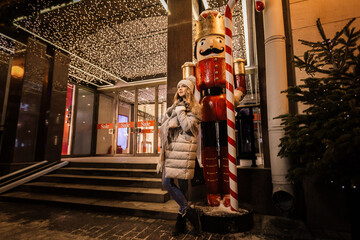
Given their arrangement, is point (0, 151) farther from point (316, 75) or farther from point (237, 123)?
point (316, 75)

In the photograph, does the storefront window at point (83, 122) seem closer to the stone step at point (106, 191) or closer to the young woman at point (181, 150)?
the stone step at point (106, 191)

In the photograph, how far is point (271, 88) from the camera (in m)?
2.57

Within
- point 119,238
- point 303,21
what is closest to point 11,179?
point 119,238

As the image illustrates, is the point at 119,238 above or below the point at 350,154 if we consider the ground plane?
below

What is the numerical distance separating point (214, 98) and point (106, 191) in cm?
271

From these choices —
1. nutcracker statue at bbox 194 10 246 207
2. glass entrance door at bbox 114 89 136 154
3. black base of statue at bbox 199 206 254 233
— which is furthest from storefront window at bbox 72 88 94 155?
black base of statue at bbox 199 206 254 233

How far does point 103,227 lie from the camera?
8.27 ft

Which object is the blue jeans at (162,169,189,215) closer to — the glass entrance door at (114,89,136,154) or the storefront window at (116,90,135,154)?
the glass entrance door at (114,89,136,154)

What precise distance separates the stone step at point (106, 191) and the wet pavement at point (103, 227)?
0.46m

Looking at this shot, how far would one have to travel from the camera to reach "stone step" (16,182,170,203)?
3.31 m

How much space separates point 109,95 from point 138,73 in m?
2.59

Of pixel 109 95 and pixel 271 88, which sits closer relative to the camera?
pixel 271 88

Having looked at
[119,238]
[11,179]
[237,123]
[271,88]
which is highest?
[271,88]

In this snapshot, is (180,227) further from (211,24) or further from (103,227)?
(211,24)
